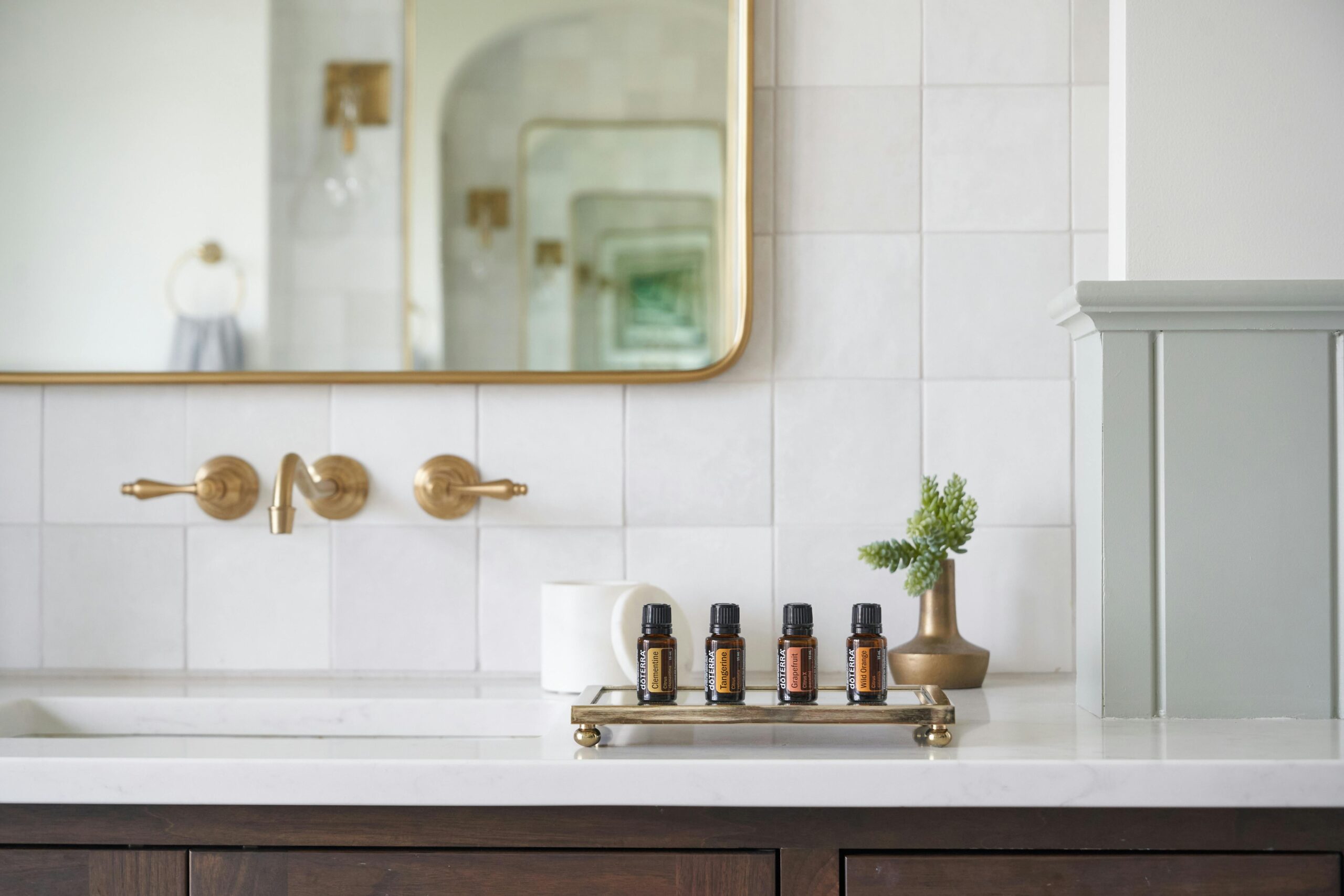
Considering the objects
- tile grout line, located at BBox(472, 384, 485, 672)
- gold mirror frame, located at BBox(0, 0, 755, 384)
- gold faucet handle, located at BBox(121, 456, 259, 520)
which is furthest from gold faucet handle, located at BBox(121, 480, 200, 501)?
tile grout line, located at BBox(472, 384, 485, 672)

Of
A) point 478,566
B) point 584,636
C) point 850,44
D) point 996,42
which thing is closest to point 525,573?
point 478,566

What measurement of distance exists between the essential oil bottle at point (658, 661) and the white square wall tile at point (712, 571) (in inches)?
13.9

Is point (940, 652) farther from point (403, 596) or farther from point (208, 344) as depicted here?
point (208, 344)

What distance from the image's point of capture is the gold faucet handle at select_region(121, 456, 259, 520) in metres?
1.32

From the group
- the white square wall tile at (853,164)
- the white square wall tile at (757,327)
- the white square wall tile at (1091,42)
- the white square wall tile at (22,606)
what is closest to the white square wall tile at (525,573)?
the white square wall tile at (757,327)

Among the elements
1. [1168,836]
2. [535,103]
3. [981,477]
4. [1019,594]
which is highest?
[535,103]

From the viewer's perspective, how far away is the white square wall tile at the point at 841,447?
133 cm

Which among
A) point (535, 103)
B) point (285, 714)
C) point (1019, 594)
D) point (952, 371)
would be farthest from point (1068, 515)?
point (285, 714)

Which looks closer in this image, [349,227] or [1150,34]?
[1150,34]

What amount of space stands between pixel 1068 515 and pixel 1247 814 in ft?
1.73

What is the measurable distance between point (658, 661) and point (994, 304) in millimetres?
655

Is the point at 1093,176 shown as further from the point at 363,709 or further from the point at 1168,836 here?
the point at 363,709

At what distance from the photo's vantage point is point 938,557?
1.19 meters

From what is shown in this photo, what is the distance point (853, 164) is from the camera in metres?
1.34
